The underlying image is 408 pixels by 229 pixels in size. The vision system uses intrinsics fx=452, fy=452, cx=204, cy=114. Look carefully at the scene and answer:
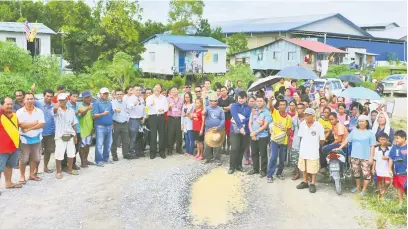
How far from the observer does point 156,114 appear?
10711 mm

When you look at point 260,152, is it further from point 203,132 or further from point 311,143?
point 203,132

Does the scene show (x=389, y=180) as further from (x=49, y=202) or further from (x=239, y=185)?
(x=49, y=202)

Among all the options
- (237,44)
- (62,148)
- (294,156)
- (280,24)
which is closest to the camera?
(62,148)

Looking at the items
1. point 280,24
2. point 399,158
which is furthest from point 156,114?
point 280,24

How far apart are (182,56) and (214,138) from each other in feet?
98.1

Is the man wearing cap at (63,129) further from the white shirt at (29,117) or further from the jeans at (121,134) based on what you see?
the jeans at (121,134)

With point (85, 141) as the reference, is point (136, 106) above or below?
above

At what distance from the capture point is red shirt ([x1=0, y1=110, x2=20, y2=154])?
7.82m

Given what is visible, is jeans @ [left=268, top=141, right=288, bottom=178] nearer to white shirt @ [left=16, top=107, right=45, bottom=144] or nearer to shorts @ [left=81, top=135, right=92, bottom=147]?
shorts @ [left=81, top=135, right=92, bottom=147]

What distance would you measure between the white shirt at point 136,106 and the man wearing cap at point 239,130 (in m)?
2.30

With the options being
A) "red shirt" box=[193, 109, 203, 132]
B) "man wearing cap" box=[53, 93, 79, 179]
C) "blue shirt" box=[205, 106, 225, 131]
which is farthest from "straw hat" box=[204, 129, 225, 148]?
"man wearing cap" box=[53, 93, 79, 179]

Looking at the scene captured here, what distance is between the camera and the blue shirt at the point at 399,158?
24.4 ft

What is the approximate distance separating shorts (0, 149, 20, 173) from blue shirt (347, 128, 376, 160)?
20.0 feet

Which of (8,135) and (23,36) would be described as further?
(23,36)
